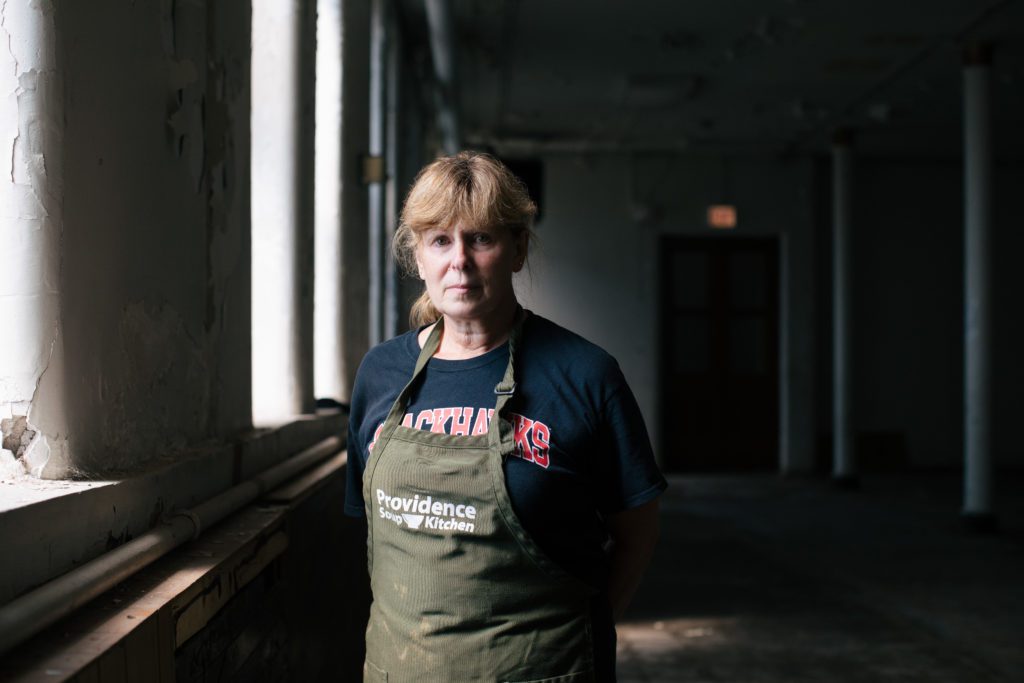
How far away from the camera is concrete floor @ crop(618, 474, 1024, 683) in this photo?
3.72 metres

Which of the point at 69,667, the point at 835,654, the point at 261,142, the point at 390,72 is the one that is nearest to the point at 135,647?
the point at 69,667

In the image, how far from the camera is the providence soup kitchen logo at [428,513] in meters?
1.41

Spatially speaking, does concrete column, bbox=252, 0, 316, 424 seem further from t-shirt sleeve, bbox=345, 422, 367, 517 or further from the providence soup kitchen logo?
the providence soup kitchen logo

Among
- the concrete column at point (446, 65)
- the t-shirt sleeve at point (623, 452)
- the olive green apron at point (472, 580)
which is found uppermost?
the concrete column at point (446, 65)

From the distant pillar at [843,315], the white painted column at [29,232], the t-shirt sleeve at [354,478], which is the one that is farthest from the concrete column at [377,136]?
the distant pillar at [843,315]

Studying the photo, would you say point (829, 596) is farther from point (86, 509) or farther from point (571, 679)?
point (86, 509)

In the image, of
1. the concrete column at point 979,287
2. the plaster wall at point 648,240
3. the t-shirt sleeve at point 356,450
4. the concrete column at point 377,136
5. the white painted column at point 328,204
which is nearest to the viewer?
the t-shirt sleeve at point 356,450

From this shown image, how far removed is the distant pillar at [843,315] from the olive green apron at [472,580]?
768cm

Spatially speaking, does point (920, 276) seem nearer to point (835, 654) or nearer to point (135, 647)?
point (835, 654)

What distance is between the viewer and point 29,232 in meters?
1.15

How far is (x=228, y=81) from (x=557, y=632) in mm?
1163


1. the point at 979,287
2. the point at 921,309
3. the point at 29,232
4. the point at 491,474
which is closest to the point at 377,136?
the point at 491,474

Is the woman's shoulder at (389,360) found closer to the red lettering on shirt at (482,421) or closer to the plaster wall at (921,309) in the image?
the red lettering on shirt at (482,421)

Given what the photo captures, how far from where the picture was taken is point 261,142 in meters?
2.65
